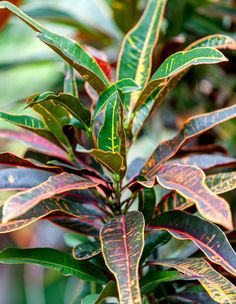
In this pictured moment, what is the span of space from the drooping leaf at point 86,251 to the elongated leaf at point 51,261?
0.01m

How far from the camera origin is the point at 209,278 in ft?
1.86

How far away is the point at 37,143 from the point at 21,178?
0.13 m

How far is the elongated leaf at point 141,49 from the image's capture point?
2.43 feet

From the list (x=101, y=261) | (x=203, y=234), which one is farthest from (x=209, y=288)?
(x=101, y=261)

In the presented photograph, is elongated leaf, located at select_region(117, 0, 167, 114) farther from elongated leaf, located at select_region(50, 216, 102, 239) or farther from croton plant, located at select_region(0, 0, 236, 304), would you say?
elongated leaf, located at select_region(50, 216, 102, 239)

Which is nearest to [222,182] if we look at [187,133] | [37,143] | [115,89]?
[187,133]

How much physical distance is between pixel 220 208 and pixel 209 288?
0.12 m

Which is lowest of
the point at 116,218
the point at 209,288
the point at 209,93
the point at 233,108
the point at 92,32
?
the point at 209,288

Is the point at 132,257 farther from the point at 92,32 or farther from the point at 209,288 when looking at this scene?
the point at 92,32

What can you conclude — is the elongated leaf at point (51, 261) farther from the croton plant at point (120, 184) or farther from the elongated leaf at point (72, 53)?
the elongated leaf at point (72, 53)

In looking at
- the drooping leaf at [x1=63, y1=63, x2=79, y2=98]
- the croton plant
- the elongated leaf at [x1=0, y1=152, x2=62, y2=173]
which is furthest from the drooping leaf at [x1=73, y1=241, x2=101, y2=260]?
the drooping leaf at [x1=63, y1=63, x2=79, y2=98]

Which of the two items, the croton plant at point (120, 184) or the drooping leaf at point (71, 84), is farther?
the drooping leaf at point (71, 84)

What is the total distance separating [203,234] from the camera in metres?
0.60

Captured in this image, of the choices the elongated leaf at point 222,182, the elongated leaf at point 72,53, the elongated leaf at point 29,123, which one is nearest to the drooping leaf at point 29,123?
the elongated leaf at point 29,123
